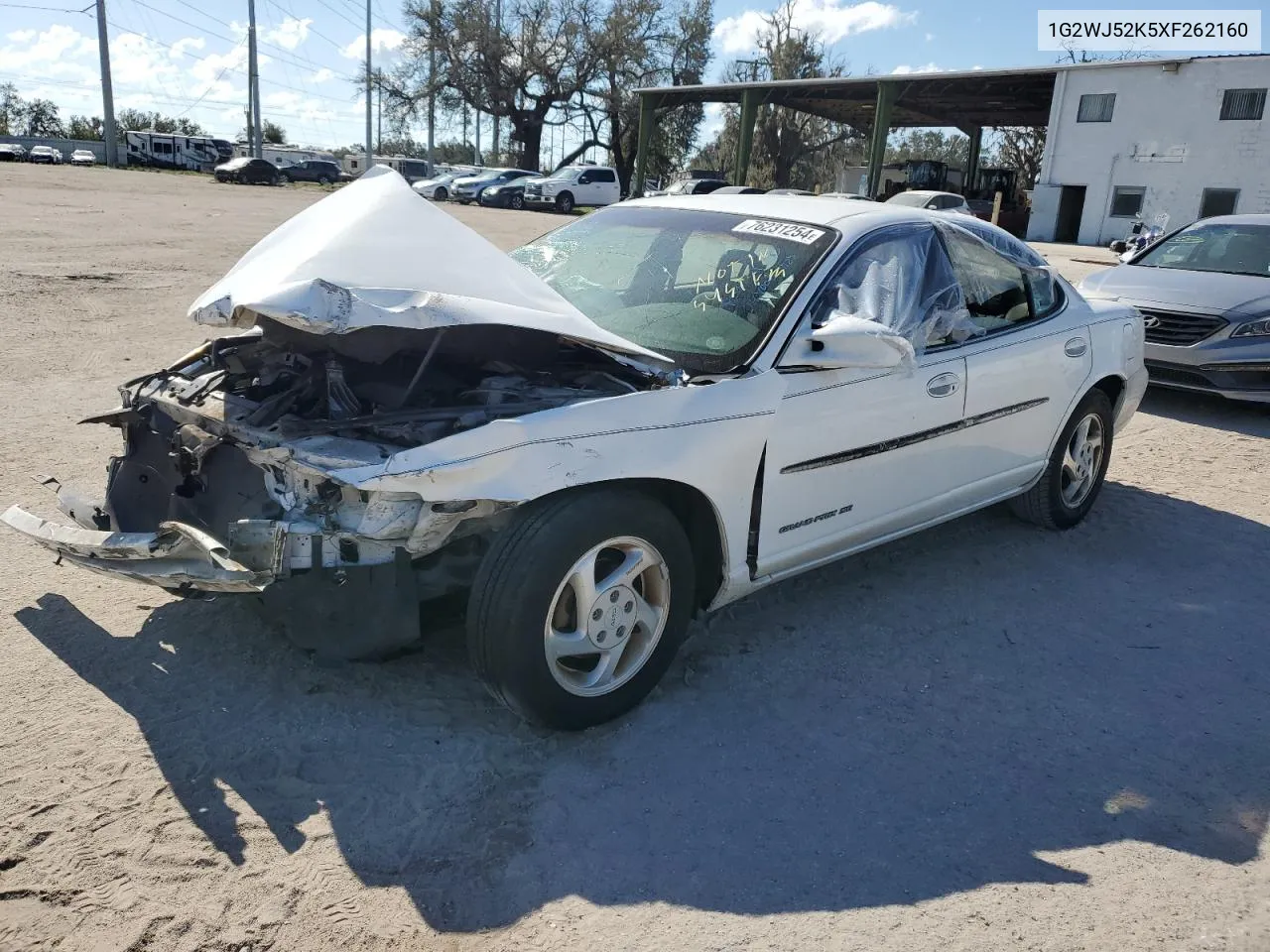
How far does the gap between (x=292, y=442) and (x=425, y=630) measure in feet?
2.27

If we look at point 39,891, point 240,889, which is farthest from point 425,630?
point 39,891

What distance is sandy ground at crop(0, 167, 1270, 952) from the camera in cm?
240

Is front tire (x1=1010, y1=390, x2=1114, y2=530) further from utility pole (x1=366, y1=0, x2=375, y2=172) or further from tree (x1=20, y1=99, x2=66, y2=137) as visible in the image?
tree (x1=20, y1=99, x2=66, y2=137)

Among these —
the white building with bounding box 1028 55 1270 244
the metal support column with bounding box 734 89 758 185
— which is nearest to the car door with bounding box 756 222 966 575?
the white building with bounding box 1028 55 1270 244

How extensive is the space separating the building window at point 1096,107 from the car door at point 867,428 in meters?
32.8

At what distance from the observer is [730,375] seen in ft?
11.0

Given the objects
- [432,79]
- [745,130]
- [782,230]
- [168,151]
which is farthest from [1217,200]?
[168,151]

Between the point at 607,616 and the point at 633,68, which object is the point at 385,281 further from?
the point at 633,68

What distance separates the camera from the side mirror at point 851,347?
3.36m

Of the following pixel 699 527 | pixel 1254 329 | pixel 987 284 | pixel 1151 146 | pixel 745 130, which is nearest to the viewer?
pixel 699 527

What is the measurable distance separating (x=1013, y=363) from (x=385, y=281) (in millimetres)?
2829

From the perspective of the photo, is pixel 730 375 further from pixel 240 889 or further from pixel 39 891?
pixel 39 891

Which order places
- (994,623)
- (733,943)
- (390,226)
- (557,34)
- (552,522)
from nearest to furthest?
(733,943), (552,522), (390,226), (994,623), (557,34)

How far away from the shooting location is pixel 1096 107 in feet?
106
